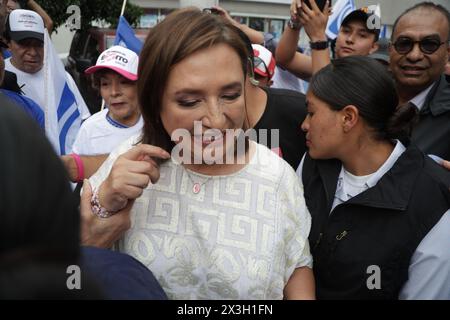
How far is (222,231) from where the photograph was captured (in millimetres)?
1324

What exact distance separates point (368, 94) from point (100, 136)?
70.0 inches

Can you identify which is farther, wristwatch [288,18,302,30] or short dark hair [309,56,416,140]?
wristwatch [288,18,302,30]

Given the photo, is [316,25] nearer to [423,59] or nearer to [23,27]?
[423,59]

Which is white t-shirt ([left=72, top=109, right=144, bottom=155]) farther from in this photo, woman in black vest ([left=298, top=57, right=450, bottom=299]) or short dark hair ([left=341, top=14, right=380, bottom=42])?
short dark hair ([left=341, top=14, right=380, bottom=42])

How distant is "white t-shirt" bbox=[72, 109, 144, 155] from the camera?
9.47 feet

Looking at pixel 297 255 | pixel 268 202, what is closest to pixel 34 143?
pixel 268 202

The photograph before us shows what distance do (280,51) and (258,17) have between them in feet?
57.8

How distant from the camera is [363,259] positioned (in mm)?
1586

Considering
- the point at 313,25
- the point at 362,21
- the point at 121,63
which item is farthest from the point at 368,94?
the point at 362,21

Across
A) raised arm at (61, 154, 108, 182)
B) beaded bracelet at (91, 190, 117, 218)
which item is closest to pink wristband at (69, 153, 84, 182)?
raised arm at (61, 154, 108, 182)

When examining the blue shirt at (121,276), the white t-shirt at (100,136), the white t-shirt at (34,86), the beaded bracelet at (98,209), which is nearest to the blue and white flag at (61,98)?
the white t-shirt at (34,86)

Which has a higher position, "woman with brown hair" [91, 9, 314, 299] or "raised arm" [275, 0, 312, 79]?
"raised arm" [275, 0, 312, 79]

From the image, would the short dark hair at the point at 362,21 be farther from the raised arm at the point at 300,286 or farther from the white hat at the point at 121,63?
the raised arm at the point at 300,286
